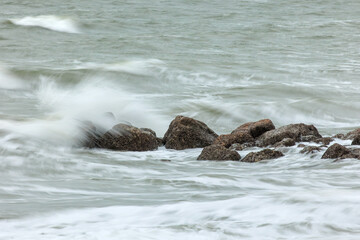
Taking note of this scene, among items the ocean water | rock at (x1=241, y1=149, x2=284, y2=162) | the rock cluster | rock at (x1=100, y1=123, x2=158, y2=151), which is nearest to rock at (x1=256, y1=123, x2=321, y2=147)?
the rock cluster

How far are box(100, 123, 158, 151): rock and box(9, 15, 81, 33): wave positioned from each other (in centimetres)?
1288

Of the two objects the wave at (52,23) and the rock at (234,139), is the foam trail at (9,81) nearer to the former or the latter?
the rock at (234,139)

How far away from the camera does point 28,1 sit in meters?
25.9

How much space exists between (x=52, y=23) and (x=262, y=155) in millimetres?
15700

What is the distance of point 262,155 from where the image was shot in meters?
6.23

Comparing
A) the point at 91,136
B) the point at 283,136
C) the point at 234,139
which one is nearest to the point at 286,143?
the point at 283,136

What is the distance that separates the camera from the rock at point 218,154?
6.27 m

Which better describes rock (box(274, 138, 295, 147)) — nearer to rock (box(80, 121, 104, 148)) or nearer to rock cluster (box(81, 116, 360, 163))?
rock cluster (box(81, 116, 360, 163))

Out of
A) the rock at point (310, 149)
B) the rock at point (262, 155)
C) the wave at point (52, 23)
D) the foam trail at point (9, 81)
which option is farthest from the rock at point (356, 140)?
the wave at point (52, 23)

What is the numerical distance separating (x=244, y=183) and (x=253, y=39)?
13212 millimetres

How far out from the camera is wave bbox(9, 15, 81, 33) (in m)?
19.7

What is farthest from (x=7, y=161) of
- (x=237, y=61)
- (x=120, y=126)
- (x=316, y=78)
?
(x=237, y=61)

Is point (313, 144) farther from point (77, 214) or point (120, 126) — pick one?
point (77, 214)

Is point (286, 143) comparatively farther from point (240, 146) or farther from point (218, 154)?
point (218, 154)
